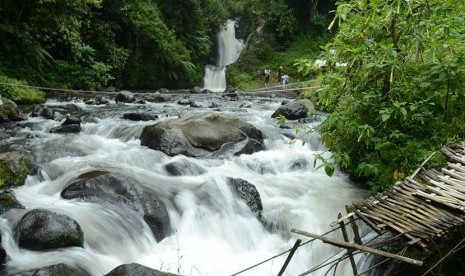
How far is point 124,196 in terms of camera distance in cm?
527

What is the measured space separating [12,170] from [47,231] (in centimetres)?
227

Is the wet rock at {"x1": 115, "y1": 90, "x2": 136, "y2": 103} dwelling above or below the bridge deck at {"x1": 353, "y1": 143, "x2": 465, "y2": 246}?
below

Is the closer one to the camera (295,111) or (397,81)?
A: (397,81)

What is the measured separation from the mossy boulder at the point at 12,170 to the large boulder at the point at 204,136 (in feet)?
8.13

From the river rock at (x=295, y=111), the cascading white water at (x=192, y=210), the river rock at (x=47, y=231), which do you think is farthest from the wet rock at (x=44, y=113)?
the river rock at (x=47, y=231)

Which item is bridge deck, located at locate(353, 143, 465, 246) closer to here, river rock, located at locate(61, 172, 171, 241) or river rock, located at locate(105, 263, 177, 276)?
river rock, located at locate(105, 263, 177, 276)

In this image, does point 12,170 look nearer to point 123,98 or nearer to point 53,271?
point 53,271

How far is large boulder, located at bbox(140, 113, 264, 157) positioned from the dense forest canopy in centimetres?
728

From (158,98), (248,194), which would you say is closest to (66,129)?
(248,194)

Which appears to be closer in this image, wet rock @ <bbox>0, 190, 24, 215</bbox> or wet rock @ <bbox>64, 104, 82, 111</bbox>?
wet rock @ <bbox>0, 190, 24, 215</bbox>

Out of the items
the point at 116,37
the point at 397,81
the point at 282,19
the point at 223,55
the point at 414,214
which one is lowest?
the point at 414,214

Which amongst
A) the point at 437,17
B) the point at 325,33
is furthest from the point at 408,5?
the point at 325,33

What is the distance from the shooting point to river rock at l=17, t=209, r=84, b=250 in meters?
4.10

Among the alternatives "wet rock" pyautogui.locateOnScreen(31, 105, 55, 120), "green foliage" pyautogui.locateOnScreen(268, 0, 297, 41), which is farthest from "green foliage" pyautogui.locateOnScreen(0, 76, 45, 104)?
"green foliage" pyautogui.locateOnScreen(268, 0, 297, 41)
